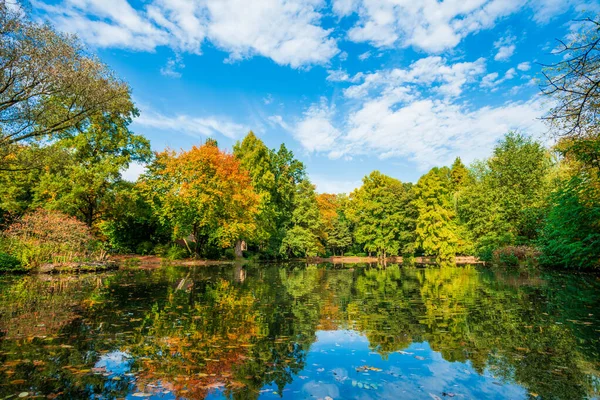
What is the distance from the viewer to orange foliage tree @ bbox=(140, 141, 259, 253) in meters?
28.3

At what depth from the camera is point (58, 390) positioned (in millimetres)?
3551

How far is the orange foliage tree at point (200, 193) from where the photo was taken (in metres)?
28.3

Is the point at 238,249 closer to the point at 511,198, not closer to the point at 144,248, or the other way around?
the point at 144,248

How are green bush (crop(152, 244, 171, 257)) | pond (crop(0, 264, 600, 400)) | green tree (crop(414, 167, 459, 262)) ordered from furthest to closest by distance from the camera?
green tree (crop(414, 167, 459, 262)) < green bush (crop(152, 244, 171, 257)) < pond (crop(0, 264, 600, 400))

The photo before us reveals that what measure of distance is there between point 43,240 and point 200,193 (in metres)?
12.3

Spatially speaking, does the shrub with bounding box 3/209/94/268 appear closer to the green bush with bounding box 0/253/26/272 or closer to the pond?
the green bush with bounding box 0/253/26/272

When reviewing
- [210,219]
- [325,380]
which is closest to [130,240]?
[210,219]

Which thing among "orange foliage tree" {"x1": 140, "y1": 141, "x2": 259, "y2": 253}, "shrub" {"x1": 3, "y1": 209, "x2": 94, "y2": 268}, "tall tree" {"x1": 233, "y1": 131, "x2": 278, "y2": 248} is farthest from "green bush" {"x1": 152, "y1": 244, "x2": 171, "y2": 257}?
"shrub" {"x1": 3, "y1": 209, "x2": 94, "y2": 268}

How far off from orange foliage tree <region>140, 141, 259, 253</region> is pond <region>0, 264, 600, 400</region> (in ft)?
63.8

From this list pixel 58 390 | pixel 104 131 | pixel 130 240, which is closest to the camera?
pixel 58 390

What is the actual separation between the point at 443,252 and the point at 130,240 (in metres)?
36.2

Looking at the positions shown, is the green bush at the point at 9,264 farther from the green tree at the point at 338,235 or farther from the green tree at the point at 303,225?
the green tree at the point at 338,235

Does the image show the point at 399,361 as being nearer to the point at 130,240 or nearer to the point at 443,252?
the point at 130,240

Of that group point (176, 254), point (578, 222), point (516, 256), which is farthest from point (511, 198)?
point (176, 254)
